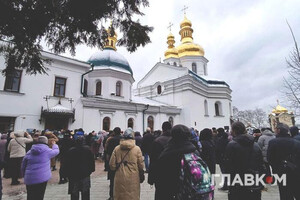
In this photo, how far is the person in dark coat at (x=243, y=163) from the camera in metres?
2.91

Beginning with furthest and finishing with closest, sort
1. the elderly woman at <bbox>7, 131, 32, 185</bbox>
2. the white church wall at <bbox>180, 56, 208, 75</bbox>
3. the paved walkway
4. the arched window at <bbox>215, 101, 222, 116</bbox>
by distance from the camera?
the white church wall at <bbox>180, 56, 208, 75</bbox>, the arched window at <bbox>215, 101, 222, 116</bbox>, the elderly woman at <bbox>7, 131, 32, 185</bbox>, the paved walkway

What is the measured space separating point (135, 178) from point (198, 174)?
1680 mm

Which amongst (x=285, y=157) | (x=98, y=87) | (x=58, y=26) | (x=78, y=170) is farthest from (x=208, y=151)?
(x=98, y=87)

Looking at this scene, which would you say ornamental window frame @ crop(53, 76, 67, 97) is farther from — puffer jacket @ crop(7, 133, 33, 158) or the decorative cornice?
puffer jacket @ crop(7, 133, 33, 158)

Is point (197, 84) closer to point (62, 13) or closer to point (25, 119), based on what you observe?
point (25, 119)

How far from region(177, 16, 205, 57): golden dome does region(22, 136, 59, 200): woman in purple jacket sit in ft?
121

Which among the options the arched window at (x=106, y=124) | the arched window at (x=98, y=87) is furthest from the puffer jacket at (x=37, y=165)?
the arched window at (x=98, y=87)

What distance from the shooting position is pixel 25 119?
38.7ft

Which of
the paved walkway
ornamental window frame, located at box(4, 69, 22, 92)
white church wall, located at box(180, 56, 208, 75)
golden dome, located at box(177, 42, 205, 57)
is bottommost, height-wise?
the paved walkway

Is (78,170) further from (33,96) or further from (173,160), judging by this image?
(33,96)

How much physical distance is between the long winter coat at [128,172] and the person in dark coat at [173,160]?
978mm

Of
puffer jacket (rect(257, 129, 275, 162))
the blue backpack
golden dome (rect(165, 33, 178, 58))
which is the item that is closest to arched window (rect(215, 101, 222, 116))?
golden dome (rect(165, 33, 178, 58))

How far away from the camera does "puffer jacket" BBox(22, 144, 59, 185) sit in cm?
367

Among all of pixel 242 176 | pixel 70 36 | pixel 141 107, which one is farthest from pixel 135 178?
pixel 141 107
